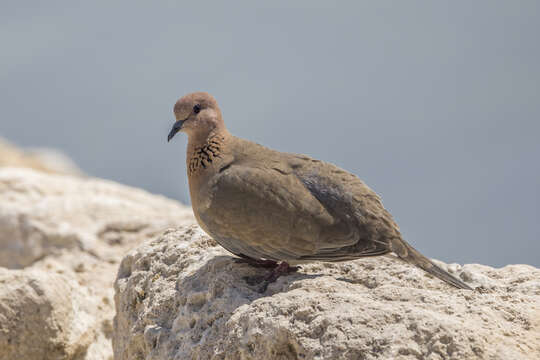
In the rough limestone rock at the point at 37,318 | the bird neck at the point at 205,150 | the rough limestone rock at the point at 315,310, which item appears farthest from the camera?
the rough limestone rock at the point at 37,318

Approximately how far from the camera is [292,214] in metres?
4.26

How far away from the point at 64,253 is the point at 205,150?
3.56m

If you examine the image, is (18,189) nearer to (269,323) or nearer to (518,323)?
(269,323)

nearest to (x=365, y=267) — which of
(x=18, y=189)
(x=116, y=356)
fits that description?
(x=116, y=356)

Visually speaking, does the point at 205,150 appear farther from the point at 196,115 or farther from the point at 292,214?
the point at 292,214

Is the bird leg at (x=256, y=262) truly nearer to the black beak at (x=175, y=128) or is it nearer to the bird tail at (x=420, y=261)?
the bird tail at (x=420, y=261)

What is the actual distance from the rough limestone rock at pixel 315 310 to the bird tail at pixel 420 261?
8cm

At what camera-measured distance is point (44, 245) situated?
7.80 metres

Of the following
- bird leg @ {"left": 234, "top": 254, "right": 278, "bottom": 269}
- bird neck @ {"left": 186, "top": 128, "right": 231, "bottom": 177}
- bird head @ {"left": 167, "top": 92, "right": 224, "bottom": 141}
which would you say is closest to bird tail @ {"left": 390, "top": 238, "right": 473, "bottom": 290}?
bird leg @ {"left": 234, "top": 254, "right": 278, "bottom": 269}

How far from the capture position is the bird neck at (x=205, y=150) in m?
4.72

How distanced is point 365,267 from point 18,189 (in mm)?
6233

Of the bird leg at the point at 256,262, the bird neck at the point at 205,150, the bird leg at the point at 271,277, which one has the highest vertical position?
the bird neck at the point at 205,150

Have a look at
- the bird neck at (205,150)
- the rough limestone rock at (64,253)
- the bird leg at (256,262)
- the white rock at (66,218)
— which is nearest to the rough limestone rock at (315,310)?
the bird leg at (256,262)

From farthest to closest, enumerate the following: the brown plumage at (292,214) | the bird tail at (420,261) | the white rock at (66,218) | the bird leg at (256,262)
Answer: the white rock at (66,218) → the bird leg at (256,262) → the brown plumage at (292,214) → the bird tail at (420,261)
